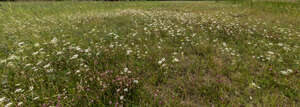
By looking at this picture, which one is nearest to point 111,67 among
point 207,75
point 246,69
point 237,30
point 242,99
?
point 207,75

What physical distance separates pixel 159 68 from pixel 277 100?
217 centimetres

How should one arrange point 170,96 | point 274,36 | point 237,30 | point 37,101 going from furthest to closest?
point 237,30, point 274,36, point 170,96, point 37,101

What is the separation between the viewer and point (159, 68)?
10.9 ft

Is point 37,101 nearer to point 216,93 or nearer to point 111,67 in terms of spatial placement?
point 111,67

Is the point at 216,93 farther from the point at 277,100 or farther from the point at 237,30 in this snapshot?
the point at 237,30

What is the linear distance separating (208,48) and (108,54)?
116 inches

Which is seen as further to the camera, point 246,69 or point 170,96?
point 246,69

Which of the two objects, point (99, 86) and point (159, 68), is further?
point (159, 68)

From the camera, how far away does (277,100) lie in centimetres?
236

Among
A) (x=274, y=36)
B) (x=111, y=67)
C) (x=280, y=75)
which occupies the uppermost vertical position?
(x=274, y=36)

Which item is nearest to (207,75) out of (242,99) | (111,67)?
(242,99)

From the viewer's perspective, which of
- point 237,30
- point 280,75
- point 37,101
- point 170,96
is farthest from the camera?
point 237,30

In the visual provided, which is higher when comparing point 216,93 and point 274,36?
point 274,36

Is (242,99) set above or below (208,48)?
below
